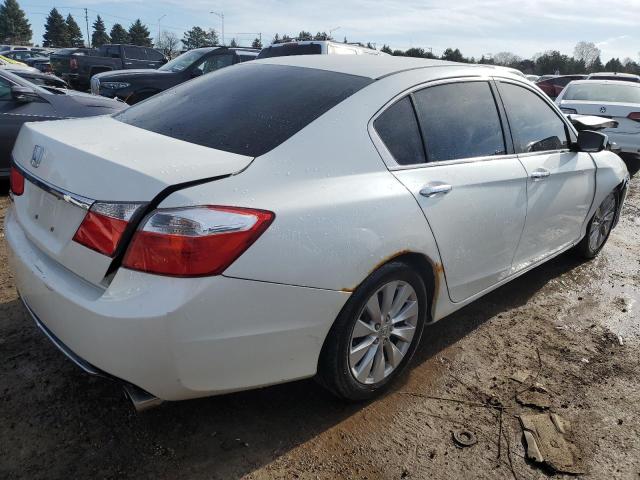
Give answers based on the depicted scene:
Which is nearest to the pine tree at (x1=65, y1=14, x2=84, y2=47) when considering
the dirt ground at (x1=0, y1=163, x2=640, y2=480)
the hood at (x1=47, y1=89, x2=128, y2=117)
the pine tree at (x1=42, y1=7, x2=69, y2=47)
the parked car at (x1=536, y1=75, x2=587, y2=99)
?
the pine tree at (x1=42, y1=7, x2=69, y2=47)

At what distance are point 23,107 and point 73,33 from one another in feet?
327

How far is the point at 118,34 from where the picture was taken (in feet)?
306

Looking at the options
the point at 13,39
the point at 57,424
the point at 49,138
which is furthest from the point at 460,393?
the point at 13,39

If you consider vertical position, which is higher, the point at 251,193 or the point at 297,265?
the point at 251,193

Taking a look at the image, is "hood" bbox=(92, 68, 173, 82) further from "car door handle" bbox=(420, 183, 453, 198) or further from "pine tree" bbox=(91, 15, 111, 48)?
"pine tree" bbox=(91, 15, 111, 48)

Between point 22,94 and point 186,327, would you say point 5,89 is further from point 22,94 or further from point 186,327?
point 186,327

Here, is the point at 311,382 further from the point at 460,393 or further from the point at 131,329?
the point at 131,329

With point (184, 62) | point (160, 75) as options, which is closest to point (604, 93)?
point (184, 62)

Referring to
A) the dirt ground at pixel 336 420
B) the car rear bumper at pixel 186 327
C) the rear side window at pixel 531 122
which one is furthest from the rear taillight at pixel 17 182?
the rear side window at pixel 531 122

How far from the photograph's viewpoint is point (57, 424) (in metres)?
2.33

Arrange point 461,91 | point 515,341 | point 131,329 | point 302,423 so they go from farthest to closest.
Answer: point 515,341 → point 461,91 → point 302,423 → point 131,329

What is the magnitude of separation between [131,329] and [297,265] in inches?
24.8

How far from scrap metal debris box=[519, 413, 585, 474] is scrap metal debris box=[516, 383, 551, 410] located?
0.26ft

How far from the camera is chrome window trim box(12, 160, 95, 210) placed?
1.99 m
